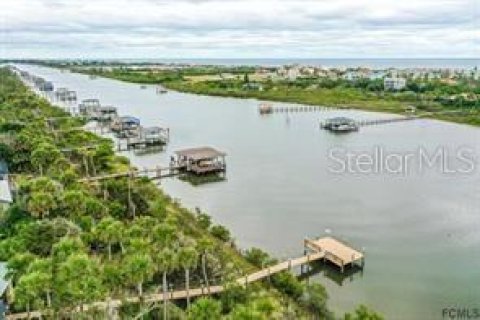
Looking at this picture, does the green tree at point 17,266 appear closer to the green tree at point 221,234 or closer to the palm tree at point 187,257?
the palm tree at point 187,257

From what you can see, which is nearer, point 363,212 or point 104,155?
point 363,212

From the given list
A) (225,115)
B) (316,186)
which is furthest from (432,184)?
(225,115)

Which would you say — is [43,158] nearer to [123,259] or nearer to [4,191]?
[4,191]

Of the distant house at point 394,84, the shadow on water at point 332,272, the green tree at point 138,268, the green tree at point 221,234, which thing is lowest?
the shadow on water at point 332,272

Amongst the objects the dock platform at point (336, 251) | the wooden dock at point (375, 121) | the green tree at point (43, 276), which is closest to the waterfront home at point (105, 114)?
the wooden dock at point (375, 121)

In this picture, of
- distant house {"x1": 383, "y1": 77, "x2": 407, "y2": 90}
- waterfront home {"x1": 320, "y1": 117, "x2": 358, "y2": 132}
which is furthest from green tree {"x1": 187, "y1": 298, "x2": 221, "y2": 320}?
distant house {"x1": 383, "y1": 77, "x2": 407, "y2": 90}

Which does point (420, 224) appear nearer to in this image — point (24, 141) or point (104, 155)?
point (104, 155)
